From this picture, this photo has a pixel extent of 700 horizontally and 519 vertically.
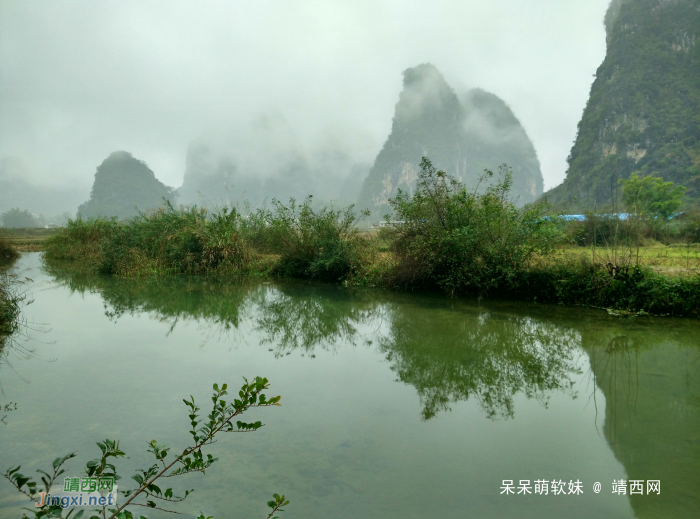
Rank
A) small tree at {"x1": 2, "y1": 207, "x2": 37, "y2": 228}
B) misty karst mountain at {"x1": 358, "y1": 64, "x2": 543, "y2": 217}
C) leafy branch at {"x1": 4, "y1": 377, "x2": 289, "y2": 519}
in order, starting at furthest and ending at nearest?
misty karst mountain at {"x1": 358, "y1": 64, "x2": 543, "y2": 217}
small tree at {"x1": 2, "y1": 207, "x2": 37, "y2": 228}
leafy branch at {"x1": 4, "y1": 377, "x2": 289, "y2": 519}

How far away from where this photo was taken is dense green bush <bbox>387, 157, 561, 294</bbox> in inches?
337

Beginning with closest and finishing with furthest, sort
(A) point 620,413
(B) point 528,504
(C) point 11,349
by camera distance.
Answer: (B) point 528,504, (A) point 620,413, (C) point 11,349

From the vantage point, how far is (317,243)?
501 inches

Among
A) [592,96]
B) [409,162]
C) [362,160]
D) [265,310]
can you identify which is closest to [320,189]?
[362,160]

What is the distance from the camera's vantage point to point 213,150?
12212cm

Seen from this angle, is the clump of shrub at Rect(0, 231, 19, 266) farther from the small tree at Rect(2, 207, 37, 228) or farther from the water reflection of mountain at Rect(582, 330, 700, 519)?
the small tree at Rect(2, 207, 37, 228)

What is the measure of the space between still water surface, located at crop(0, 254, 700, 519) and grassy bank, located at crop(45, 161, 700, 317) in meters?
0.69

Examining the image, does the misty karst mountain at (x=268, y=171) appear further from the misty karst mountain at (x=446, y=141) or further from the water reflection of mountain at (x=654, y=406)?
the water reflection of mountain at (x=654, y=406)

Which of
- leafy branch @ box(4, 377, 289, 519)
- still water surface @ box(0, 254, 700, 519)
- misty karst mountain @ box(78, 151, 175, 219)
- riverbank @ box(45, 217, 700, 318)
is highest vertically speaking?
misty karst mountain @ box(78, 151, 175, 219)

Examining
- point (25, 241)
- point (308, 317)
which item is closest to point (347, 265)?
point (308, 317)

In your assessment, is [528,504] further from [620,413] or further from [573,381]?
[573,381]

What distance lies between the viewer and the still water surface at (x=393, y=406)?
2.54m

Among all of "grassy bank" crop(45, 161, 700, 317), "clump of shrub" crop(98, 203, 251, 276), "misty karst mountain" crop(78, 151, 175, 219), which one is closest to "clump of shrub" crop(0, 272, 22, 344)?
"grassy bank" crop(45, 161, 700, 317)

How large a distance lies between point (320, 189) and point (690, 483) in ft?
405
